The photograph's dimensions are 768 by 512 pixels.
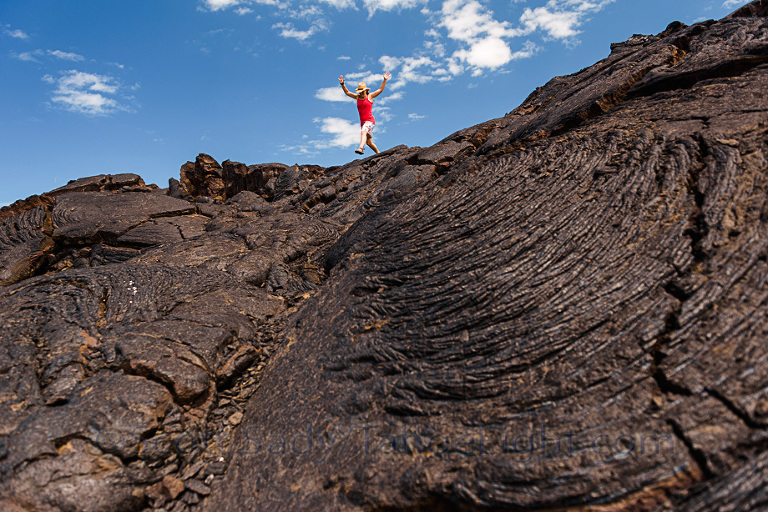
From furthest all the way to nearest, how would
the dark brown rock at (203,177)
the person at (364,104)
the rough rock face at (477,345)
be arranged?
1. the dark brown rock at (203,177)
2. the person at (364,104)
3. the rough rock face at (477,345)

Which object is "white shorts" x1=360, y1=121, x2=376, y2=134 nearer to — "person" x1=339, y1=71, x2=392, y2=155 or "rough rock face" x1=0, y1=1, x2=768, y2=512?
"person" x1=339, y1=71, x2=392, y2=155

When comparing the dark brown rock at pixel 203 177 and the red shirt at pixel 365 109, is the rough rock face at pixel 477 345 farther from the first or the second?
the dark brown rock at pixel 203 177

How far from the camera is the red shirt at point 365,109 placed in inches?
649

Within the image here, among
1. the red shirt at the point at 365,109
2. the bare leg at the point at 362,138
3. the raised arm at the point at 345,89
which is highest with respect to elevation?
the raised arm at the point at 345,89

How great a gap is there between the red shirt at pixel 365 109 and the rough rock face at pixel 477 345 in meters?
9.26

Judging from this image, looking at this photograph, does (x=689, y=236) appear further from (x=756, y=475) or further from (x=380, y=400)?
(x=380, y=400)

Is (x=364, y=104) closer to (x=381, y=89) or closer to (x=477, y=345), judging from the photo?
(x=381, y=89)

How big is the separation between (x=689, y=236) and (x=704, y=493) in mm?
2621

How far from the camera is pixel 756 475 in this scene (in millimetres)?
2707

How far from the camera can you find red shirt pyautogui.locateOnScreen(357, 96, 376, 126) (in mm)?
16484

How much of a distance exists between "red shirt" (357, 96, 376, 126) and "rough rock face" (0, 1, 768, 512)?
365 inches

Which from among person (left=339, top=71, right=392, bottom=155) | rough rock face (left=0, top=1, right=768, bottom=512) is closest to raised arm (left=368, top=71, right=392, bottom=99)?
person (left=339, top=71, right=392, bottom=155)

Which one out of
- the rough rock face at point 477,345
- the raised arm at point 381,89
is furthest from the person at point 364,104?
the rough rock face at point 477,345

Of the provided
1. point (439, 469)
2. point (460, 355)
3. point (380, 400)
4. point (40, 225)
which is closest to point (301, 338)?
point (380, 400)
